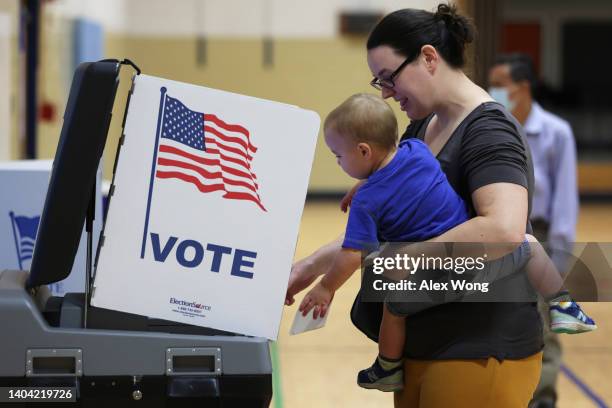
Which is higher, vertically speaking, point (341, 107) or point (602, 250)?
point (341, 107)

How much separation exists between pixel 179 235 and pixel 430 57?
549 millimetres

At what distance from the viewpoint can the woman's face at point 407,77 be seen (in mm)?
1678

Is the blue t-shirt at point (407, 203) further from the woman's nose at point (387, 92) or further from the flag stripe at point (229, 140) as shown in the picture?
the flag stripe at point (229, 140)

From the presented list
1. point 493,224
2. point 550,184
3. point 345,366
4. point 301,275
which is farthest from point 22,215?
point 345,366

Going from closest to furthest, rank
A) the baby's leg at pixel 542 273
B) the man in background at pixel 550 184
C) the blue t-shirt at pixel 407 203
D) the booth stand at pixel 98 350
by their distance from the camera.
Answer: the booth stand at pixel 98 350
the blue t-shirt at pixel 407 203
the baby's leg at pixel 542 273
the man in background at pixel 550 184

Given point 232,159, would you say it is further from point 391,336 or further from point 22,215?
point 22,215

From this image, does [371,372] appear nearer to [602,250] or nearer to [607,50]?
[602,250]

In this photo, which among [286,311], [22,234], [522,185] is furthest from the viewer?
[286,311]

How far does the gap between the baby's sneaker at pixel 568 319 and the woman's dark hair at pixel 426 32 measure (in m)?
0.54

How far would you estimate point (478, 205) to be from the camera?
1.60 metres

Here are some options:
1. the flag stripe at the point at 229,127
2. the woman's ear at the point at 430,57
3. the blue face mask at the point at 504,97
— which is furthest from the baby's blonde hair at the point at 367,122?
the blue face mask at the point at 504,97

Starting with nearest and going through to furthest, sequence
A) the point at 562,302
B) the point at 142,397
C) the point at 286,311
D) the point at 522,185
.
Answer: the point at 142,397 < the point at 522,185 < the point at 562,302 < the point at 286,311

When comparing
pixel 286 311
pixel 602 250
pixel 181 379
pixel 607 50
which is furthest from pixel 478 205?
pixel 607 50

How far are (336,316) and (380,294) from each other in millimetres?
4638
